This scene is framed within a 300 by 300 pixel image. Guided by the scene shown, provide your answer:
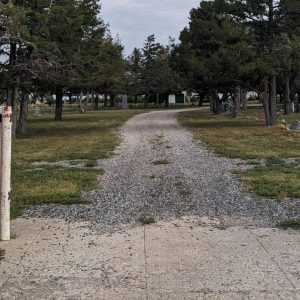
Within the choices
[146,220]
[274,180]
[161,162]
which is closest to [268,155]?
[161,162]

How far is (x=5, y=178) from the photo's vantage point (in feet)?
19.0

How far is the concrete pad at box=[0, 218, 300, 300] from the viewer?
436cm

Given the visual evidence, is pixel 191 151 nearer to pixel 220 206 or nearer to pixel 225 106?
pixel 220 206

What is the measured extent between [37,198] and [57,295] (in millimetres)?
3939

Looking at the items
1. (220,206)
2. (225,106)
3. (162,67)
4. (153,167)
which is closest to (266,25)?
(153,167)

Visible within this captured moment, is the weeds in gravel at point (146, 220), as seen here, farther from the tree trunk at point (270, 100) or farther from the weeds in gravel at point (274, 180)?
the tree trunk at point (270, 100)

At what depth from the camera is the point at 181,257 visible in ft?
17.1

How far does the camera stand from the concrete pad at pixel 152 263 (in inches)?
172

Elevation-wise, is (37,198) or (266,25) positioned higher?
(266,25)

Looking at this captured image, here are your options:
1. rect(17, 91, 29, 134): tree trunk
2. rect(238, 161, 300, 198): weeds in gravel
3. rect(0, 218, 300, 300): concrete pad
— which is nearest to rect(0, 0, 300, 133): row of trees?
rect(17, 91, 29, 134): tree trunk

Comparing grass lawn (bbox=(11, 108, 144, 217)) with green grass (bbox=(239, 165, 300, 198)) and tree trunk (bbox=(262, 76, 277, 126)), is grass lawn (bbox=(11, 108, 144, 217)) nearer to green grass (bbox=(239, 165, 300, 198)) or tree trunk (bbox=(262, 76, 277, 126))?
green grass (bbox=(239, 165, 300, 198))

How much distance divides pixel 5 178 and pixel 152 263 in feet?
6.36

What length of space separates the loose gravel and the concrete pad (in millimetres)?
460

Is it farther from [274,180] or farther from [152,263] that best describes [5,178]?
[274,180]
